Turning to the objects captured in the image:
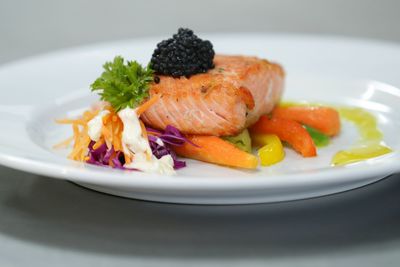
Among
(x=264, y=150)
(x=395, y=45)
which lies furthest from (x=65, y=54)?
(x=395, y=45)

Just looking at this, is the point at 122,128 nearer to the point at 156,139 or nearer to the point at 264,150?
the point at 156,139

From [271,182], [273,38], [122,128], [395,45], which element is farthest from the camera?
[273,38]

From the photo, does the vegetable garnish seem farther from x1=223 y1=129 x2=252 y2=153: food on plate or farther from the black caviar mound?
the black caviar mound

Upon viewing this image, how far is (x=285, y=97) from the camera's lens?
6.38 meters

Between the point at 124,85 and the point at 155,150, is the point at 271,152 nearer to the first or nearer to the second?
the point at 155,150

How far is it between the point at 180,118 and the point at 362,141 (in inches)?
58.7

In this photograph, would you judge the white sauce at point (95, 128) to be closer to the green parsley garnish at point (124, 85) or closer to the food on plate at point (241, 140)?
the green parsley garnish at point (124, 85)

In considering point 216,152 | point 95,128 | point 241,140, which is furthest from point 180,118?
point 95,128

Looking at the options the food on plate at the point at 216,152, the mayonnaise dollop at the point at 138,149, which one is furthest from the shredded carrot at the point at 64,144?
the food on plate at the point at 216,152

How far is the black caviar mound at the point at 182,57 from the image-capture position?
497cm

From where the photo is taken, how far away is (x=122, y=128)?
4.79 m

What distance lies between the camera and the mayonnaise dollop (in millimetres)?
4555

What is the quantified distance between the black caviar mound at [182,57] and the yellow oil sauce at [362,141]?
3.99ft

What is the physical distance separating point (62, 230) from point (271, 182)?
1369 millimetres
